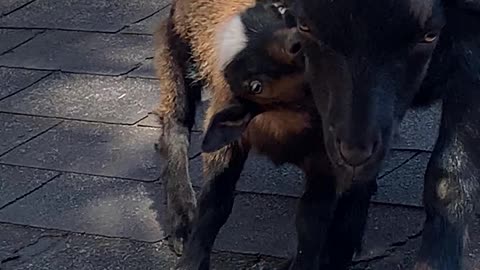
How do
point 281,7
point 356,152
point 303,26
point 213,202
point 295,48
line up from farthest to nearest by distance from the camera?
point 213,202 < point 281,7 < point 295,48 < point 303,26 < point 356,152

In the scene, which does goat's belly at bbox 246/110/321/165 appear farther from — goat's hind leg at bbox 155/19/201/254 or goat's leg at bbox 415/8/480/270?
goat's hind leg at bbox 155/19/201/254

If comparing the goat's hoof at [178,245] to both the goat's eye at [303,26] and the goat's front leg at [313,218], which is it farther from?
the goat's eye at [303,26]

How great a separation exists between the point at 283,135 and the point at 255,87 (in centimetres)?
20

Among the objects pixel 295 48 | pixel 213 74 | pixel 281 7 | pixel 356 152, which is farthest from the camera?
pixel 213 74

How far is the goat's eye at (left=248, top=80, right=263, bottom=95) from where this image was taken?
296cm

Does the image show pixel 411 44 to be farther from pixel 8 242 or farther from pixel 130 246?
pixel 8 242

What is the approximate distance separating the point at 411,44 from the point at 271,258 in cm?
103

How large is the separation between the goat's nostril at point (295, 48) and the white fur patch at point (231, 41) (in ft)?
0.67

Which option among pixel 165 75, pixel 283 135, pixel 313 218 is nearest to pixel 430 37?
pixel 283 135

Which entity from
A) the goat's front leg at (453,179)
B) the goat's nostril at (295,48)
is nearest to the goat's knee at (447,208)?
the goat's front leg at (453,179)

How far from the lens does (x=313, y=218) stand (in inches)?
124

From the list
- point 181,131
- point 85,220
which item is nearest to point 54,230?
point 85,220

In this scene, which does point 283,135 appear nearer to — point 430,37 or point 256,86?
point 256,86

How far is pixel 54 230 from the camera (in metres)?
3.68
